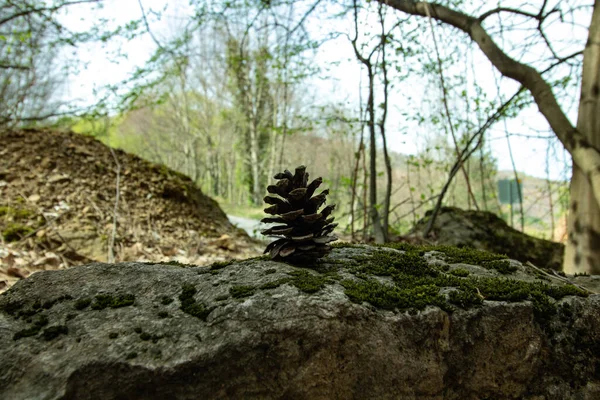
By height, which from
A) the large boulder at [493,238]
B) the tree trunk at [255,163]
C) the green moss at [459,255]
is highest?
the tree trunk at [255,163]

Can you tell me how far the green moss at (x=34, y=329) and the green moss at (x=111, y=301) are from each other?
0.49ft

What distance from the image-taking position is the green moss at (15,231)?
13.1ft

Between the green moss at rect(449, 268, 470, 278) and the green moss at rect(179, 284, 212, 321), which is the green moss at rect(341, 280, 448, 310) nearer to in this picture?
the green moss at rect(449, 268, 470, 278)

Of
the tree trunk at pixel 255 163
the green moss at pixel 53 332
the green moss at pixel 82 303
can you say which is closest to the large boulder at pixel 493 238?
the green moss at pixel 82 303

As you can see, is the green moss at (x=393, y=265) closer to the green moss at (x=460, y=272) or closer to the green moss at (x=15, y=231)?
the green moss at (x=460, y=272)

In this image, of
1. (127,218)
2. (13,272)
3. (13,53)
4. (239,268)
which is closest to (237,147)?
(13,53)

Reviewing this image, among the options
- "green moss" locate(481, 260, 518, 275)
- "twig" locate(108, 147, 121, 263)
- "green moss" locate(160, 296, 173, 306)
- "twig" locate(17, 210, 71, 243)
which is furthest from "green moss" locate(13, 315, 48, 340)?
"twig" locate(17, 210, 71, 243)

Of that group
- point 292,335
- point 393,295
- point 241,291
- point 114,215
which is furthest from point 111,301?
point 114,215

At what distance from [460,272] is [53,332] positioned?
1557 mm

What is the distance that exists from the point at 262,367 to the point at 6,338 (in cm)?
81

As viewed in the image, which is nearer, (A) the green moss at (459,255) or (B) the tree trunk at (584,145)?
(A) the green moss at (459,255)

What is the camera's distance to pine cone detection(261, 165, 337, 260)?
1.58 metres

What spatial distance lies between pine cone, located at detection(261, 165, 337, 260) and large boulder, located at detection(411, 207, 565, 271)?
399cm

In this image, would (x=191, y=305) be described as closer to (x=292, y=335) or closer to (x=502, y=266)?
(x=292, y=335)
